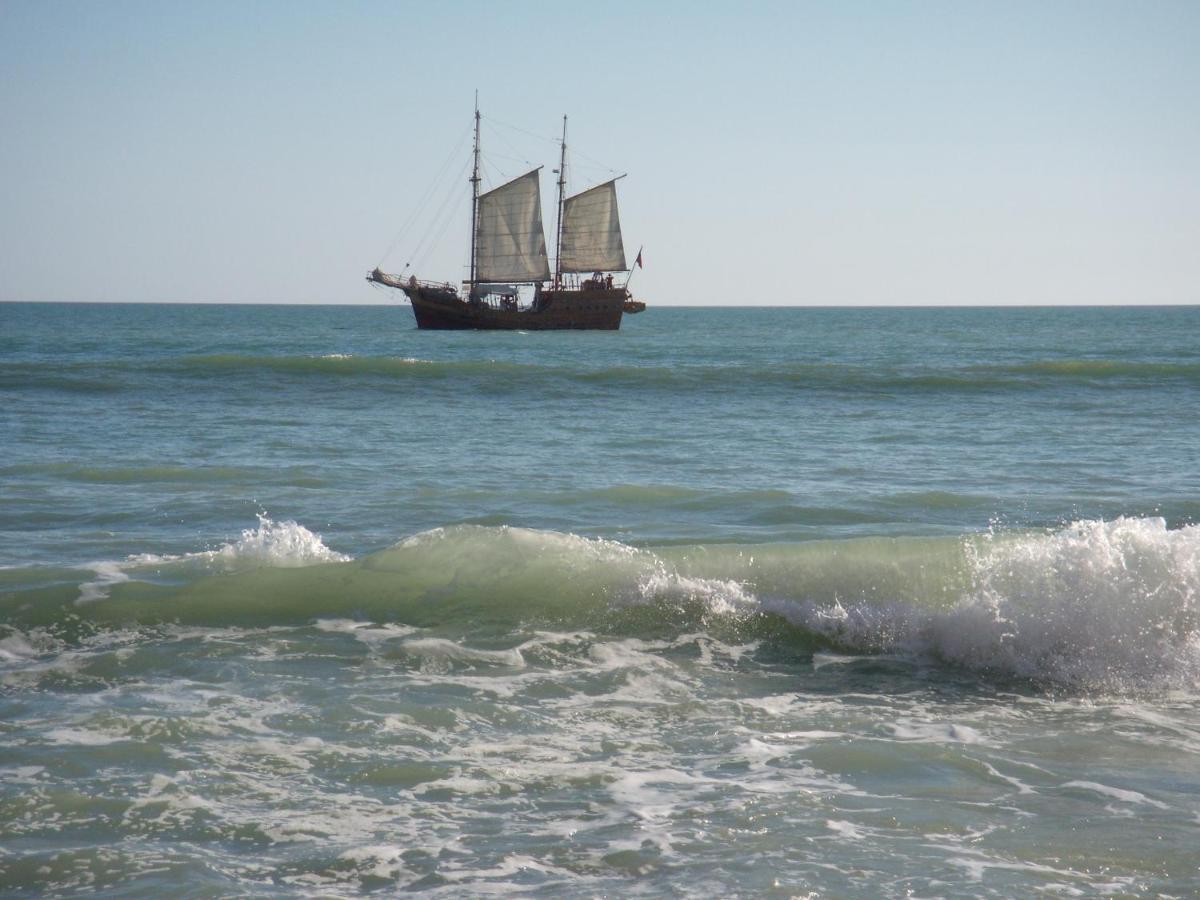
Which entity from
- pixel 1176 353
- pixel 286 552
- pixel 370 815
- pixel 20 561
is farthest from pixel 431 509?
pixel 1176 353

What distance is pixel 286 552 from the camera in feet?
30.9

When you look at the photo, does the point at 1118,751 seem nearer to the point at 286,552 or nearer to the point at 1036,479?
the point at 286,552

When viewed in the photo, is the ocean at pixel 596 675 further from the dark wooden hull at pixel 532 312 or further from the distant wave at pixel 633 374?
the dark wooden hull at pixel 532 312

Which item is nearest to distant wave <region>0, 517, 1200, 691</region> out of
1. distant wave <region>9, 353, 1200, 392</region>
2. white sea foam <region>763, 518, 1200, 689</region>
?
white sea foam <region>763, 518, 1200, 689</region>

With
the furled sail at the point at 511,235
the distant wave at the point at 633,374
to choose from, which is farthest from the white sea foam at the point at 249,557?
the furled sail at the point at 511,235

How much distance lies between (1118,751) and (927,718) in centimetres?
95

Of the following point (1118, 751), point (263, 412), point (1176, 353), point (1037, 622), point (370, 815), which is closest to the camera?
point (370, 815)

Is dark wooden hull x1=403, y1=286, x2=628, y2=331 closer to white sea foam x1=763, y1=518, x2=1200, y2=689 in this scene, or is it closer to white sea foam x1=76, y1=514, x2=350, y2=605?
white sea foam x1=76, y1=514, x2=350, y2=605

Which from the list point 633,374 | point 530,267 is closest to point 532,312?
point 530,267

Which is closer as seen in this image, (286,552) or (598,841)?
(598,841)

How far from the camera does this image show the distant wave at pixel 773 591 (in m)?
7.44

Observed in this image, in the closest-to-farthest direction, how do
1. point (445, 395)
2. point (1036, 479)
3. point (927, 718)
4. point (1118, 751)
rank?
point (1118, 751), point (927, 718), point (1036, 479), point (445, 395)

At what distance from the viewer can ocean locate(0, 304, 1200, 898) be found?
14.6ft

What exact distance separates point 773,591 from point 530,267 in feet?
228
